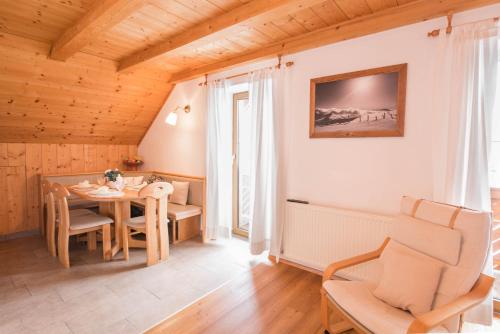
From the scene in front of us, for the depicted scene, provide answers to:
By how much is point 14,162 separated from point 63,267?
197cm

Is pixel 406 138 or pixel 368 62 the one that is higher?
pixel 368 62

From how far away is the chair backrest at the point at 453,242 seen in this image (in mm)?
1530

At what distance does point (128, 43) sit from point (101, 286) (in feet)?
8.26

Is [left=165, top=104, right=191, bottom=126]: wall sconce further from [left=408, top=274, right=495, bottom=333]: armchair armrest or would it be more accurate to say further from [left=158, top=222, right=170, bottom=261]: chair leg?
[left=408, top=274, right=495, bottom=333]: armchair armrest

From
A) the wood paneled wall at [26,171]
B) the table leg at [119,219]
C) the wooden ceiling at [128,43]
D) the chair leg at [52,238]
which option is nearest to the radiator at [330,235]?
the wooden ceiling at [128,43]

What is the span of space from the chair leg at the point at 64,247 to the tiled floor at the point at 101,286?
91mm

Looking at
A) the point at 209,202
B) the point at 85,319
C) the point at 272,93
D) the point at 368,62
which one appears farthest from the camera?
the point at 209,202

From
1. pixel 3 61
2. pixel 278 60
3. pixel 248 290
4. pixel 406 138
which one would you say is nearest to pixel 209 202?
pixel 248 290

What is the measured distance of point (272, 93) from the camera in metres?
2.95

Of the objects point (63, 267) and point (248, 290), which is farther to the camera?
point (63, 267)

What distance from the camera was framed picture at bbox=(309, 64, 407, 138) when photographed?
2.28 m

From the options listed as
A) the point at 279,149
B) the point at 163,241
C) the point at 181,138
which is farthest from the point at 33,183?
the point at 279,149

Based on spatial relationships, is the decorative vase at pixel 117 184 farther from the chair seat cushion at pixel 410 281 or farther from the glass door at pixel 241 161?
the chair seat cushion at pixel 410 281

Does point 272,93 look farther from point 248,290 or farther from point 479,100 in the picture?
point 248,290
